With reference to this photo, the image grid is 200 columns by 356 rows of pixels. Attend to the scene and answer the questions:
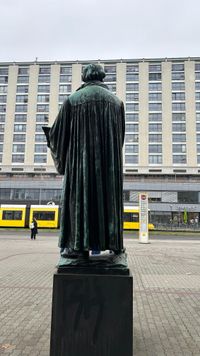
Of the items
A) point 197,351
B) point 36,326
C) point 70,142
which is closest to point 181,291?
point 197,351

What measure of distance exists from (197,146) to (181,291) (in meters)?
54.1

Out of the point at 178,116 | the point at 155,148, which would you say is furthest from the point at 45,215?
the point at 178,116

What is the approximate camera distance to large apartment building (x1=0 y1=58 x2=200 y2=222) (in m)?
53.7

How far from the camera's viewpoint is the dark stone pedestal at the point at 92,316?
8.24 ft

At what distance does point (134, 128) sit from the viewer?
58.8m

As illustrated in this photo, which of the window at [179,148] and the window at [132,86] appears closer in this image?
the window at [179,148]

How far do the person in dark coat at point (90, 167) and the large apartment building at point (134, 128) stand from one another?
50.2 meters

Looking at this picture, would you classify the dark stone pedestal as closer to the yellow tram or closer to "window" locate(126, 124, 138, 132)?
the yellow tram

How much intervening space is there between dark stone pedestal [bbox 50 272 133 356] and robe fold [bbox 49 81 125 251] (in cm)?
35

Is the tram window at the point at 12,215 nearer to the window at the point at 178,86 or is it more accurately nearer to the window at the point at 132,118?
the window at the point at 132,118

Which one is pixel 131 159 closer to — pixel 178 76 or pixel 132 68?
pixel 132 68

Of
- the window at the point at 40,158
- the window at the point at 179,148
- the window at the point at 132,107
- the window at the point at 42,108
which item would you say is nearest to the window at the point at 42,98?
the window at the point at 42,108

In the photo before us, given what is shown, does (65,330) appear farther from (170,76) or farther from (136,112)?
(170,76)

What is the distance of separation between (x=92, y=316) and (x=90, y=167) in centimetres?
143
